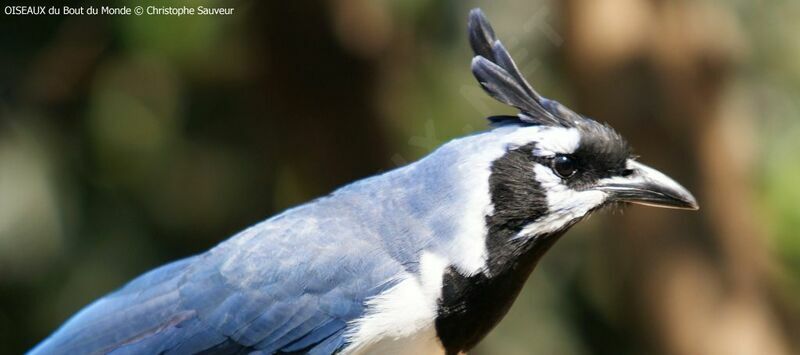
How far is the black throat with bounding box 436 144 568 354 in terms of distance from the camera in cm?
338

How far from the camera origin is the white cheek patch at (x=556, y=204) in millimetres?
3430

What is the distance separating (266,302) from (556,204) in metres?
0.97

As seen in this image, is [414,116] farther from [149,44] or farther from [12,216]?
[12,216]

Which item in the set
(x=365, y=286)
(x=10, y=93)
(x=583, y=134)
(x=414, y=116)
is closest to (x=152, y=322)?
(x=365, y=286)

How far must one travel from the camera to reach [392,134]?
280 inches

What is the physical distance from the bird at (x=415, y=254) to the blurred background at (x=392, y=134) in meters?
2.11

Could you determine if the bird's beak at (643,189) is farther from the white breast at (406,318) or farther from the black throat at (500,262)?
the white breast at (406,318)

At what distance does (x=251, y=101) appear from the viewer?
29.1 ft

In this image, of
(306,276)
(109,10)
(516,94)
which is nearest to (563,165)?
(516,94)

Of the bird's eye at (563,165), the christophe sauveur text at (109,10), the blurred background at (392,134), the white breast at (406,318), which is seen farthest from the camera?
the christophe sauveur text at (109,10)

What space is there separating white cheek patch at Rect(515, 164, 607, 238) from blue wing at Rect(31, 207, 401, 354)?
1.50 feet

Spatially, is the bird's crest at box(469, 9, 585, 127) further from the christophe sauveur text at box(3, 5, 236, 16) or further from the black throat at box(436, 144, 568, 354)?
the christophe sauveur text at box(3, 5, 236, 16)

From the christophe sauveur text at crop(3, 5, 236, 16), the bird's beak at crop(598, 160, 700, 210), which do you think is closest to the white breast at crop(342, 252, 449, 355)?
the bird's beak at crop(598, 160, 700, 210)

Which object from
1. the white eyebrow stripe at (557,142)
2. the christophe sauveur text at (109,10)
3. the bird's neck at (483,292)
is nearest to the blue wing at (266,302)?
the bird's neck at (483,292)
